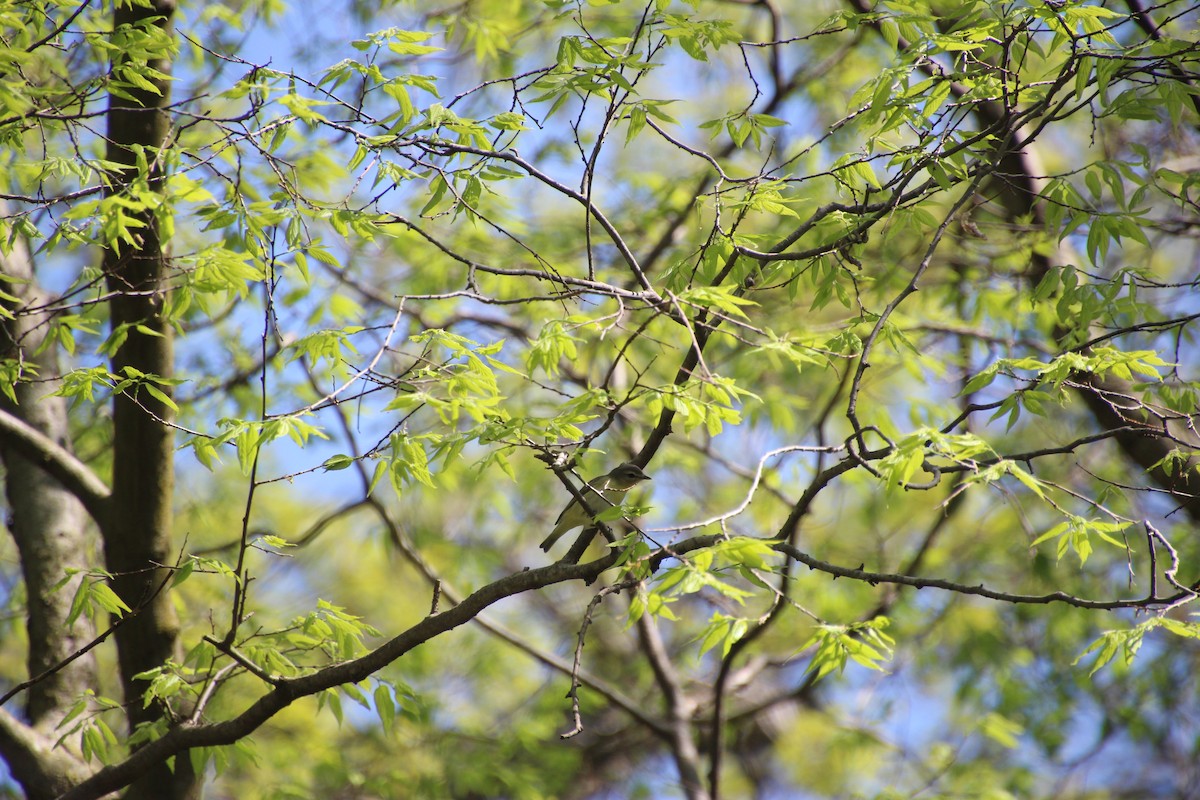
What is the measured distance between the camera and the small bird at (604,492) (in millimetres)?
4037

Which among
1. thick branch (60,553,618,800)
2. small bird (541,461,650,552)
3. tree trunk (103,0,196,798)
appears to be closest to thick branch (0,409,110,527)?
tree trunk (103,0,196,798)

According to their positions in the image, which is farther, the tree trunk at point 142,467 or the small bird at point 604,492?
the small bird at point 604,492

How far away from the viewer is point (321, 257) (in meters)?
3.42

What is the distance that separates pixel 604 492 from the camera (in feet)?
14.5

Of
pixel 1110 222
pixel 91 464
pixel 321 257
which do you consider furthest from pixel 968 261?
pixel 91 464

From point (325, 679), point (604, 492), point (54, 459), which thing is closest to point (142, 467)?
point (54, 459)

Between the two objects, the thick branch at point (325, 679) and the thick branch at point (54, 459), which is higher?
the thick branch at point (54, 459)

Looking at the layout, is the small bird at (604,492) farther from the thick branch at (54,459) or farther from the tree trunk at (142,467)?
the thick branch at (54,459)

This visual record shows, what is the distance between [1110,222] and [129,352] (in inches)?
144

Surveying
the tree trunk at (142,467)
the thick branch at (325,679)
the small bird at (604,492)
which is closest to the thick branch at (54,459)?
the tree trunk at (142,467)

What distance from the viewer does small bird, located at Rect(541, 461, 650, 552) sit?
4.04 m

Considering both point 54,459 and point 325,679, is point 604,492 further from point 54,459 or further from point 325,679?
point 54,459

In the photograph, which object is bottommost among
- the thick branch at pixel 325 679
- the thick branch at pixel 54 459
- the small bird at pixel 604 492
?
the thick branch at pixel 325 679

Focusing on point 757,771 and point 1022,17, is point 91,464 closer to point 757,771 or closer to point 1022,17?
point 1022,17
